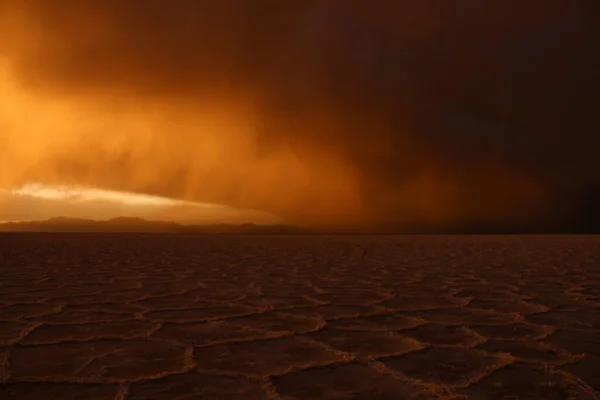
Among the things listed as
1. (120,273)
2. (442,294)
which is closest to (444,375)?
(442,294)

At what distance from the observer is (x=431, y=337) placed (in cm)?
193

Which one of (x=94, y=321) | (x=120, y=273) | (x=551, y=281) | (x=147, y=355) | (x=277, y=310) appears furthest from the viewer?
(x=120, y=273)

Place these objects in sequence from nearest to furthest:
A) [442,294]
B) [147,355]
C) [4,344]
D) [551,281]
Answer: [147,355]
[4,344]
[442,294]
[551,281]

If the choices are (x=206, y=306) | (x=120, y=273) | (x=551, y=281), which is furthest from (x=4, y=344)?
(x=551, y=281)

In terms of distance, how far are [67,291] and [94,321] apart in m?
1.05

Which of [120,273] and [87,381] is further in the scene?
[120,273]

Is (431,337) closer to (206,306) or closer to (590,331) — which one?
(590,331)

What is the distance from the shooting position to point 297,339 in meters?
1.89

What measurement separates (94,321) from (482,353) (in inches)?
58.2

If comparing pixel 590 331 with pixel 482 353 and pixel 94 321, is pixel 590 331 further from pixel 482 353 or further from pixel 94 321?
pixel 94 321

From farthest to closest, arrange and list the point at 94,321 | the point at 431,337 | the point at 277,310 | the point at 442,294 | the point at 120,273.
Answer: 1. the point at 120,273
2. the point at 442,294
3. the point at 277,310
4. the point at 94,321
5. the point at 431,337

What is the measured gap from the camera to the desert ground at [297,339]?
4.51ft

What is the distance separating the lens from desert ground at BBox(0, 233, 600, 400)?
54.2 inches

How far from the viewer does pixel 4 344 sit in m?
1.79
